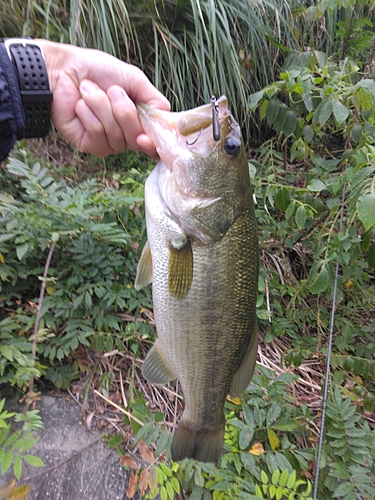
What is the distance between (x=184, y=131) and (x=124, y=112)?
0.23m

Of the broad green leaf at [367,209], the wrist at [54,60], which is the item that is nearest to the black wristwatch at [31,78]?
the wrist at [54,60]

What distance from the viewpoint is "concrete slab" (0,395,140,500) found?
68.7 inches

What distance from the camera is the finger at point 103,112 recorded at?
1.32 metres

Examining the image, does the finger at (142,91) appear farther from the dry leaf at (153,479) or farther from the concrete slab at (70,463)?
the concrete slab at (70,463)

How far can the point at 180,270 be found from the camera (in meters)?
1.23

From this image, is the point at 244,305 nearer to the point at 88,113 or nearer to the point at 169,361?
the point at 169,361

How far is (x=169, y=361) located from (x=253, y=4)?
11.7 ft

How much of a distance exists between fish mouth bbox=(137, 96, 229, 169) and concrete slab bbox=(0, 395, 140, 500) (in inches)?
61.8

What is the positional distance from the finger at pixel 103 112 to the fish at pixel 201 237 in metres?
0.11

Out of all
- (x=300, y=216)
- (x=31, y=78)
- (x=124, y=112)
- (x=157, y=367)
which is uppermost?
(x=31, y=78)

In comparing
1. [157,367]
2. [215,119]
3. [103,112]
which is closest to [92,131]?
[103,112]

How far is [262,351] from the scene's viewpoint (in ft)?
8.70

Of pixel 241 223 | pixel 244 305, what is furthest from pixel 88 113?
pixel 244 305

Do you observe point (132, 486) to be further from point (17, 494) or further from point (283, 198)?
point (283, 198)
